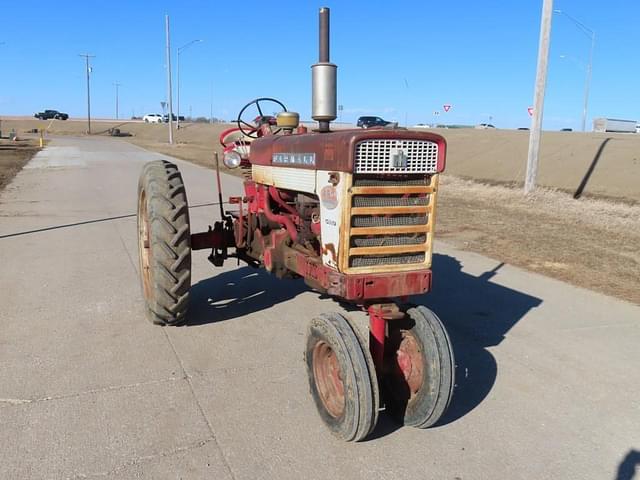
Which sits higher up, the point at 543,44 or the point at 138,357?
the point at 543,44

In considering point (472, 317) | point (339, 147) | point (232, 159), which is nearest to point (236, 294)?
point (232, 159)

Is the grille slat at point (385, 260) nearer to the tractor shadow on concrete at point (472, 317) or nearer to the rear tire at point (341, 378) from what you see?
the rear tire at point (341, 378)

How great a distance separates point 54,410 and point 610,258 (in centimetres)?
680

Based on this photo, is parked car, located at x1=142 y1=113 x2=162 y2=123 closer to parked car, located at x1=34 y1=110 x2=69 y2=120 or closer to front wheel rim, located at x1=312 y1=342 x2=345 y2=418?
parked car, located at x1=34 y1=110 x2=69 y2=120

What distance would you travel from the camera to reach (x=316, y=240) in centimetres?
416

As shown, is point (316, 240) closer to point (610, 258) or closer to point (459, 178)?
point (610, 258)

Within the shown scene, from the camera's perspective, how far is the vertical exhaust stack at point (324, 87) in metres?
3.91

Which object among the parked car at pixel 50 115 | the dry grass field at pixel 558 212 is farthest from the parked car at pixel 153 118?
the dry grass field at pixel 558 212

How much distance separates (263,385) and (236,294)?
7.07 ft

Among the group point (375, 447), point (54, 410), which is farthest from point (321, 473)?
point (54, 410)

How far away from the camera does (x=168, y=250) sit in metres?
4.43

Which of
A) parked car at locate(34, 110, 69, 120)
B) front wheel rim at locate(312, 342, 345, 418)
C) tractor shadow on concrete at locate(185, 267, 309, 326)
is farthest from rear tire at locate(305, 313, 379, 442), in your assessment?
parked car at locate(34, 110, 69, 120)

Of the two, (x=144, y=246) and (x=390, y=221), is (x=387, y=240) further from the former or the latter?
(x=144, y=246)

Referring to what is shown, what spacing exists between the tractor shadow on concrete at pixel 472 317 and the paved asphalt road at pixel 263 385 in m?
0.02
